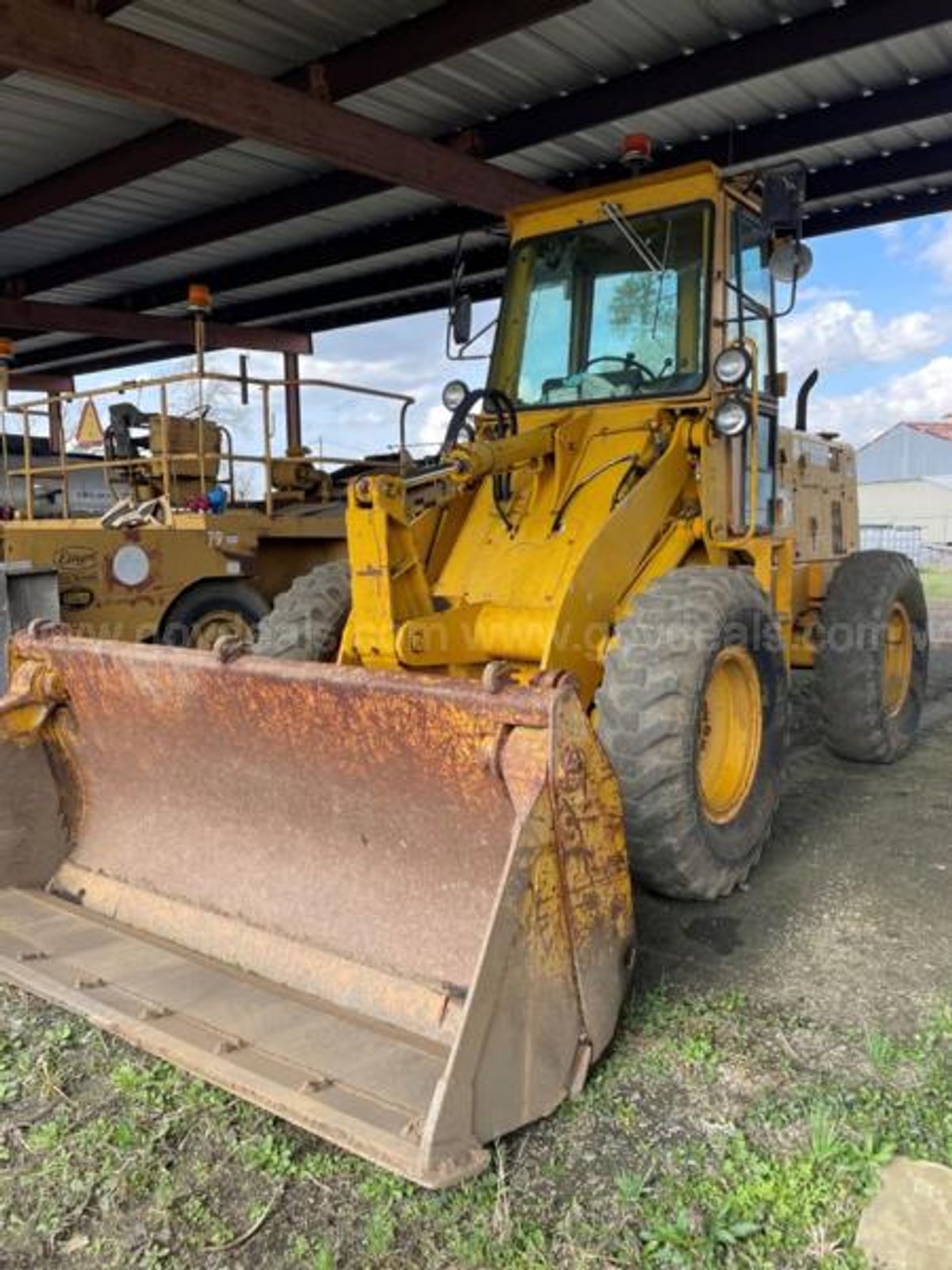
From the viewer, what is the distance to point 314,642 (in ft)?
14.7

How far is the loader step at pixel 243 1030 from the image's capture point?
7.31ft

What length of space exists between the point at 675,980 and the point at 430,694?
132 cm

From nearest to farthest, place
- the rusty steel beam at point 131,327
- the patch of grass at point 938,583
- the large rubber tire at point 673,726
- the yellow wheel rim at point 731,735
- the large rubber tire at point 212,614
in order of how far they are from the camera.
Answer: the large rubber tire at point 673,726
the yellow wheel rim at point 731,735
the large rubber tire at point 212,614
the rusty steel beam at point 131,327
the patch of grass at point 938,583

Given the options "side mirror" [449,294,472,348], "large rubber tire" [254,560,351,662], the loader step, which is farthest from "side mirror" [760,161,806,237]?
the loader step

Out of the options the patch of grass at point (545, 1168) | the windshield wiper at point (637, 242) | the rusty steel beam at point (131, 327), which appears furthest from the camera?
the rusty steel beam at point (131, 327)

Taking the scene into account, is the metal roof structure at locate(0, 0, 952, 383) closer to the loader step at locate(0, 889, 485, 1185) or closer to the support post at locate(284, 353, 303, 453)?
the support post at locate(284, 353, 303, 453)

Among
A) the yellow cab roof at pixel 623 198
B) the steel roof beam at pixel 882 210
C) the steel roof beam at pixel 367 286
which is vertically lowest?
the yellow cab roof at pixel 623 198

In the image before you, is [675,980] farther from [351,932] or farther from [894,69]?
[894,69]

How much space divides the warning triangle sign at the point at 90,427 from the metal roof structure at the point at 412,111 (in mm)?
1699

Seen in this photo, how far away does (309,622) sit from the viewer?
4523 mm

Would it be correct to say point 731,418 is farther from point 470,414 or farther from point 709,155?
point 709,155

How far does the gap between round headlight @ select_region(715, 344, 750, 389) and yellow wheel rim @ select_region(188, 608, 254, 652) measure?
14.7 feet

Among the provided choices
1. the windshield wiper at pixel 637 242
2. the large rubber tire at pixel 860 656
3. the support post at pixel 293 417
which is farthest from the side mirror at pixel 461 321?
the support post at pixel 293 417

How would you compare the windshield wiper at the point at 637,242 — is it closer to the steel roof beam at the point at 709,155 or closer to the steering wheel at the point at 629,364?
the steering wheel at the point at 629,364
